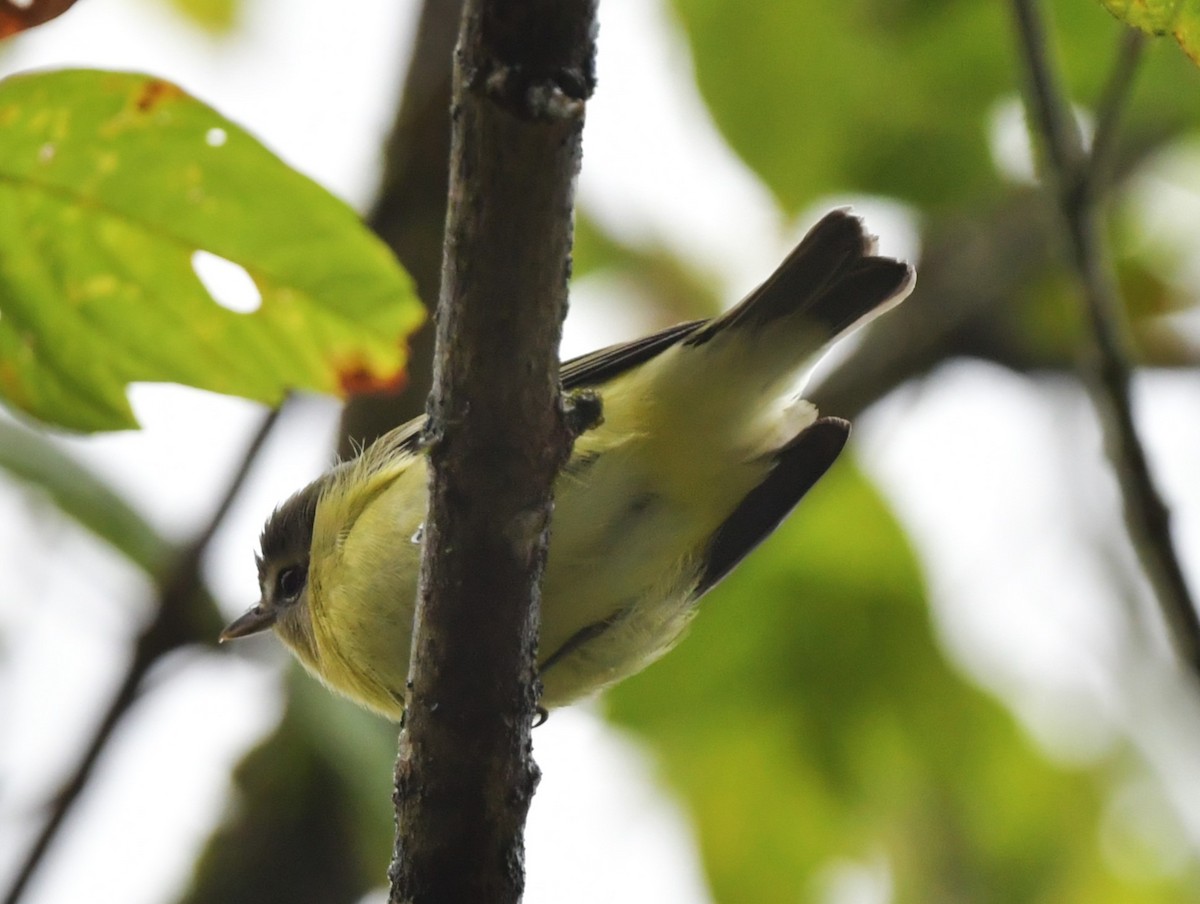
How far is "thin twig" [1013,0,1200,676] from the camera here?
2.59 meters

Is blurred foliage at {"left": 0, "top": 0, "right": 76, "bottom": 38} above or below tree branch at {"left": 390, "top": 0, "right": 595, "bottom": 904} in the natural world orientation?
above

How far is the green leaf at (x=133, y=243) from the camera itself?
1.70m

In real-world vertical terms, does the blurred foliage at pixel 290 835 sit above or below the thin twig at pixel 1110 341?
below

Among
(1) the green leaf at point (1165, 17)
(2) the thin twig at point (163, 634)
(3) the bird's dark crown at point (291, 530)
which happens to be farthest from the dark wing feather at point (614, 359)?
(1) the green leaf at point (1165, 17)

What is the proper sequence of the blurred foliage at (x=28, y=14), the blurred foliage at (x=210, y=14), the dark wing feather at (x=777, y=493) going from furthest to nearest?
1. the blurred foliage at (x=210, y=14)
2. the dark wing feather at (x=777, y=493)
3. the blurred foliage at (x=28, y=14)

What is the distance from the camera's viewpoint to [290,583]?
165 inches

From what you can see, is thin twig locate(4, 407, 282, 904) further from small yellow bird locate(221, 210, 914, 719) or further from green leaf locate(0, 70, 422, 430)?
green leaf locate(0, 70, 422, 430)

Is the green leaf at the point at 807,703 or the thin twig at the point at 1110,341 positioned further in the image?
the green leaf at the point at 807,703

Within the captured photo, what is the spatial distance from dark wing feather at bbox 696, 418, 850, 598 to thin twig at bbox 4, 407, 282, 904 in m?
1.06

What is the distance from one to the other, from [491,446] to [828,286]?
153 cm

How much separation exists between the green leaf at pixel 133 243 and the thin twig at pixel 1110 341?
1.38 m

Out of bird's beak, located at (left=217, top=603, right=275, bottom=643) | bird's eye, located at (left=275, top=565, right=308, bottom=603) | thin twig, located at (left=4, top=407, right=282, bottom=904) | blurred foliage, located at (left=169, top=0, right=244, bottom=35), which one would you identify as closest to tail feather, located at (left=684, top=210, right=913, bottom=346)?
thin twig, located at (left=4, top=407, right=282, bottom=904)

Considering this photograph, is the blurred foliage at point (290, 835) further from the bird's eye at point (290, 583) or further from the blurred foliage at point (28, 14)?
the blurred foliage at point (28, 14)

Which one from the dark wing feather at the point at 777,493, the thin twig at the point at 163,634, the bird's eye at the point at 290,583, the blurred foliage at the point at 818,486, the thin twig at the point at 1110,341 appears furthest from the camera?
the bird's eye at the point at 290,583
